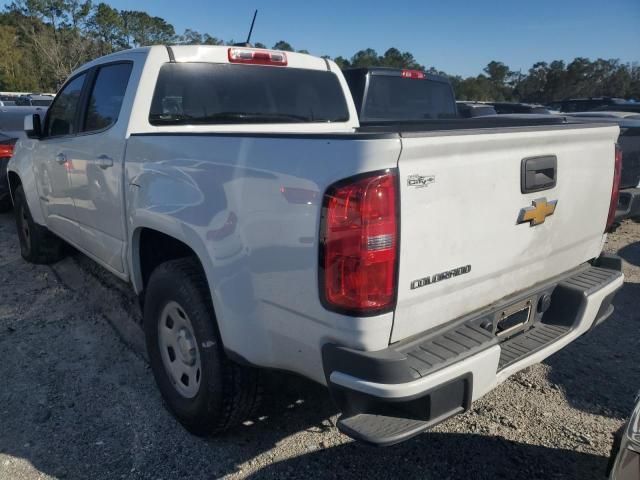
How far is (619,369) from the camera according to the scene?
11.3 feet

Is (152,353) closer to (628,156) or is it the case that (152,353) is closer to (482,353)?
(482,353)

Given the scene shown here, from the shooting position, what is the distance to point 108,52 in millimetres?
58406

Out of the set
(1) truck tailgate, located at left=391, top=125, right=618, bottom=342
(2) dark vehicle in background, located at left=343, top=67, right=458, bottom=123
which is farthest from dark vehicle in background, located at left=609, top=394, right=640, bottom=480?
(2) dark vehicle in background, located at left=343, top=67, right=458, bottom=123

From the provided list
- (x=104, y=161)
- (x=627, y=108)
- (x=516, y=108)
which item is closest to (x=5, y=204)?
(x=104, y=161)

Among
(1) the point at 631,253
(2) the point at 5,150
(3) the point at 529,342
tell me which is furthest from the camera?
(2) the point at 5,150

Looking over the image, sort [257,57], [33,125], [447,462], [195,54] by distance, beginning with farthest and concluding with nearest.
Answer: [33,125], [257,57], [195,54], [447,462]

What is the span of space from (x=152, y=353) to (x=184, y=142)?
121 cm

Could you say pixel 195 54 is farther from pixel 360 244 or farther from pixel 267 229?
pixel 360 244

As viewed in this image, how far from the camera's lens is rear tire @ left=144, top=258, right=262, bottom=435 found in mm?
2404

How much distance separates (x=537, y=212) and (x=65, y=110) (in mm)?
3640

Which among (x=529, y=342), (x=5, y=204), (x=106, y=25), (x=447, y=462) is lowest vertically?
(x=447, y=462)

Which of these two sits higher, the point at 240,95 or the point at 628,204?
the point at 240,95

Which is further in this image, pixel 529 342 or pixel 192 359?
pixel 192 359

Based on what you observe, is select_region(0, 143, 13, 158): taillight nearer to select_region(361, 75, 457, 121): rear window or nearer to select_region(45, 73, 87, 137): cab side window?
select_region(45, 73, 87, 137): cab side window
